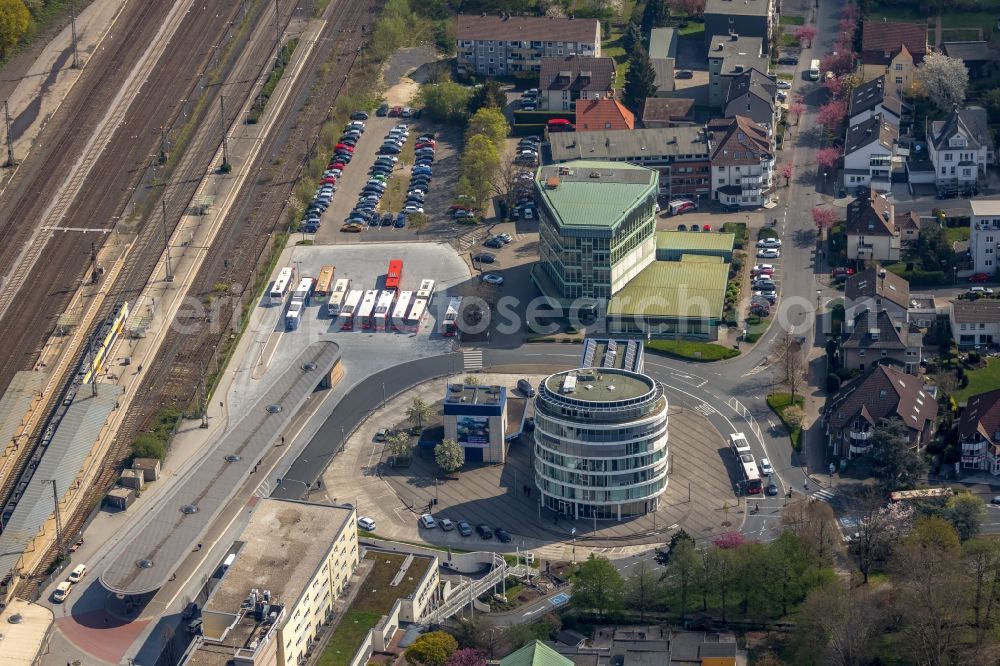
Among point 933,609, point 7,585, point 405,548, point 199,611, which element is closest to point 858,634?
point 933,609

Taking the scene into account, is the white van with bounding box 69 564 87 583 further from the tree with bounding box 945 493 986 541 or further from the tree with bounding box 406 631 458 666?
the tree with bounding box 945 493 986 541

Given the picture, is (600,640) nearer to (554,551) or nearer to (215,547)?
(554,551)

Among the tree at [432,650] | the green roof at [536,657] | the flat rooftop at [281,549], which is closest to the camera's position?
the green roof at [536,657]

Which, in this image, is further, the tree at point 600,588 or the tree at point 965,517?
the tree at point 965,517

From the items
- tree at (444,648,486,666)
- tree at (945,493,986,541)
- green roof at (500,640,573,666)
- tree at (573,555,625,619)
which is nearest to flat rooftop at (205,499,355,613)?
tree at (444,648,486,666)

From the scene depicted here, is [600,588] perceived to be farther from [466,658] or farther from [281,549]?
[281,549]

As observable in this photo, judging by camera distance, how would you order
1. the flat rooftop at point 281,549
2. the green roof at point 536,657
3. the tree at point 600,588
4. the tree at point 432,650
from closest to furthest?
the green roof at point 536,657, the tree at point 432,650, the flat rooftop at point 281,549, the tree at point 600,588

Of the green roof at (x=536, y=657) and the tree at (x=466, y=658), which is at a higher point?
the green roof at (x=536, y=657)

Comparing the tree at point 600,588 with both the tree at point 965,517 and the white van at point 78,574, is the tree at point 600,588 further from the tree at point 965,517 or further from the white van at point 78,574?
the white van at point 78,574

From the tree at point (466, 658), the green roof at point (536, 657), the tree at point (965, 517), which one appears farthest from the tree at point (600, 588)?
the tree at point (965, 517)
